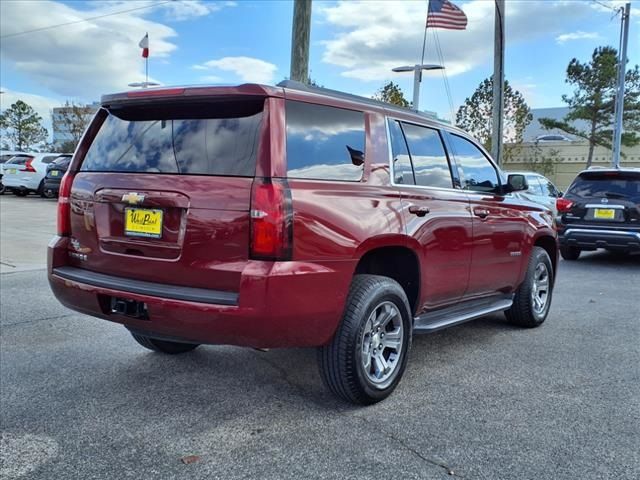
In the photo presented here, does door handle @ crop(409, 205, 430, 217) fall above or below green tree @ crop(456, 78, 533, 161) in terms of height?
below

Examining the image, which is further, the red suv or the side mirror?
the side mirror

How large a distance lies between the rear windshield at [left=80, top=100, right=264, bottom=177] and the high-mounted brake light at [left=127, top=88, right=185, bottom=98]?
8cm

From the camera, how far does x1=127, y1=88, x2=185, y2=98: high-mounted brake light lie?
3.20 metres

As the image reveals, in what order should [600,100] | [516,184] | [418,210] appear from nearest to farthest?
[418,210] → [516,184] → [600,100]

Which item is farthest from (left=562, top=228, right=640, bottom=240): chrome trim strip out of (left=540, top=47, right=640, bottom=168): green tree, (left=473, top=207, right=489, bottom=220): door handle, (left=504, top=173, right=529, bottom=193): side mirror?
(left=540, top=47, right=640, bottom=168): green tree

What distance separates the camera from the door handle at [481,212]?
445cm

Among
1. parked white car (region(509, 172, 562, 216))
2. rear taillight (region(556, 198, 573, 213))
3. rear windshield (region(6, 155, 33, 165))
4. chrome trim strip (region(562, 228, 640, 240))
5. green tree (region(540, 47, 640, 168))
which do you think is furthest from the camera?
green tree (region(540, 47, 640, 168))

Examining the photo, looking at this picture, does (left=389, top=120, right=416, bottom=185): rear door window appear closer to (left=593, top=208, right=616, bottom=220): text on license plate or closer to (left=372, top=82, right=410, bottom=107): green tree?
(left=593, top=208, right=616, bottom=220): text on license plate

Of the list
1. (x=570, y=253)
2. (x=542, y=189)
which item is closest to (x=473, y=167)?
(x=570, y=253)

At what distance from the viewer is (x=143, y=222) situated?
3.16 meters

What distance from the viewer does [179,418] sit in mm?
3271

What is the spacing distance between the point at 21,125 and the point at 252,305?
203 ft

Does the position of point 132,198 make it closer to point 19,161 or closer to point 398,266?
point 398,266

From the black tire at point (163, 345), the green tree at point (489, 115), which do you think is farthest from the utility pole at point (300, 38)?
the green tree at point (489, 115)
